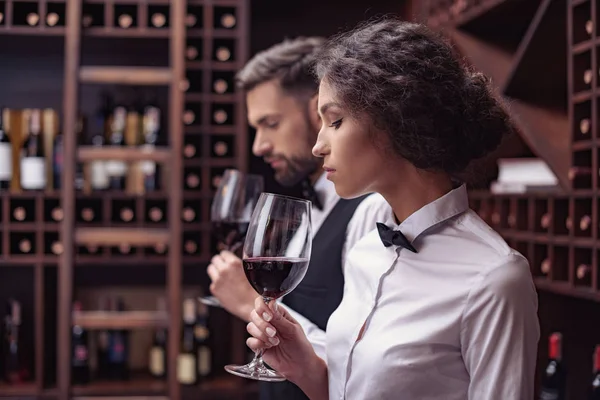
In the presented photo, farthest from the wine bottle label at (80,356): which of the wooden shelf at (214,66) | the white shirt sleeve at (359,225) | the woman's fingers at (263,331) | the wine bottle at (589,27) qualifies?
the woman's fingers at (263,331)

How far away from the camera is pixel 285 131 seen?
180 centimetres

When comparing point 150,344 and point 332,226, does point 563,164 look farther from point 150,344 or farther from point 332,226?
point 150,344

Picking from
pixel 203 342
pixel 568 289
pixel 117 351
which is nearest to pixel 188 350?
pixel 203 342

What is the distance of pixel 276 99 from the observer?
182 centimetres

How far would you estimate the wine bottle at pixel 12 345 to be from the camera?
3.48 metres

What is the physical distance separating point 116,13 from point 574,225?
216 cm

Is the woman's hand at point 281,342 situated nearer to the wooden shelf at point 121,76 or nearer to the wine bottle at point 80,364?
the wooden shelf at point 121,76

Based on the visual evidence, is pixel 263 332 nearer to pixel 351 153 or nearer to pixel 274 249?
pixel 274 249

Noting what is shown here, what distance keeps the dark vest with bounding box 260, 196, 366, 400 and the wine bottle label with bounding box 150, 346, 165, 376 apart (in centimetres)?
201

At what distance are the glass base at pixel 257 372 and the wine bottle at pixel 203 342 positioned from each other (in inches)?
95.0

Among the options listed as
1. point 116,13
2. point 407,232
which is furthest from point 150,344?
point 407,232

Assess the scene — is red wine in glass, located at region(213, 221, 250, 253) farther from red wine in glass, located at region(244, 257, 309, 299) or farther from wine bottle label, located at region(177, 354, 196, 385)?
wine bottle label, located at region(177, 354, 196, 385)

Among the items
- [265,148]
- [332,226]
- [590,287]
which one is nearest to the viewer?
[332,226]

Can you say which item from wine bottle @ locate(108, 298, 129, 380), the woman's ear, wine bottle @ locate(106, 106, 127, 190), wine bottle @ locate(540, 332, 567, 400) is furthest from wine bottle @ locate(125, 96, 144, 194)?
wine bottle @ locate(540, 332, 567, 400)
